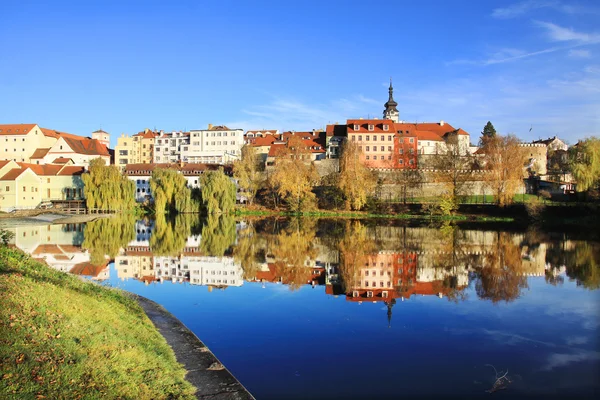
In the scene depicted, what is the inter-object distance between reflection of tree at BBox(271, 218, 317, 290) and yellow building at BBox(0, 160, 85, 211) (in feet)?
125

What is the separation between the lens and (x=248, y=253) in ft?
84.6

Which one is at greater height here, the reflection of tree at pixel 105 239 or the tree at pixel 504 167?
the tree at pixel 504 167

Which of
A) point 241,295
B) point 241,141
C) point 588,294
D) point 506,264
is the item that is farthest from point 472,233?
point 241,141

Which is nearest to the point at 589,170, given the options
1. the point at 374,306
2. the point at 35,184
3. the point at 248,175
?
the point at 248,175

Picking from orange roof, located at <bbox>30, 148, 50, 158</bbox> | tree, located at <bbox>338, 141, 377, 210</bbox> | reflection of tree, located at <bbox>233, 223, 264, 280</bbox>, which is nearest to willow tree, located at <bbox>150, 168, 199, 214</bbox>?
tree, located at <bbox>338, 141, 377, 210</bbox>

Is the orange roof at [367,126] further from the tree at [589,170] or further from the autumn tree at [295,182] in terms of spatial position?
the tree at [589,170]

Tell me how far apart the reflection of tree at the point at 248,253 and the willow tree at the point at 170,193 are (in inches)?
881

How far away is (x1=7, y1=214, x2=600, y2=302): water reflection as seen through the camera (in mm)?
18453

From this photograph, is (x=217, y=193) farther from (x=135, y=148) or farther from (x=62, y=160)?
(x=135, y=148)

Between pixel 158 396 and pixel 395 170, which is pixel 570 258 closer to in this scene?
pixel 158 396

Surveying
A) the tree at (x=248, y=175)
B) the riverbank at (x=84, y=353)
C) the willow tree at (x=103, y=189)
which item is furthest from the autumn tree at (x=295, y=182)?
the riverbank at (x=84, y=353)

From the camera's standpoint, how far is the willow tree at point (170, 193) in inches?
2239

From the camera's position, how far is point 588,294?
16938mm

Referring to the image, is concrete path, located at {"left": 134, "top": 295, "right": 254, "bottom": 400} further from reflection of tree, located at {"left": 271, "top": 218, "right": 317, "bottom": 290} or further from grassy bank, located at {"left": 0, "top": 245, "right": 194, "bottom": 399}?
reflection of tree, located at {"left": 271, "top": 218, "right": 317, "bottom": 290}
